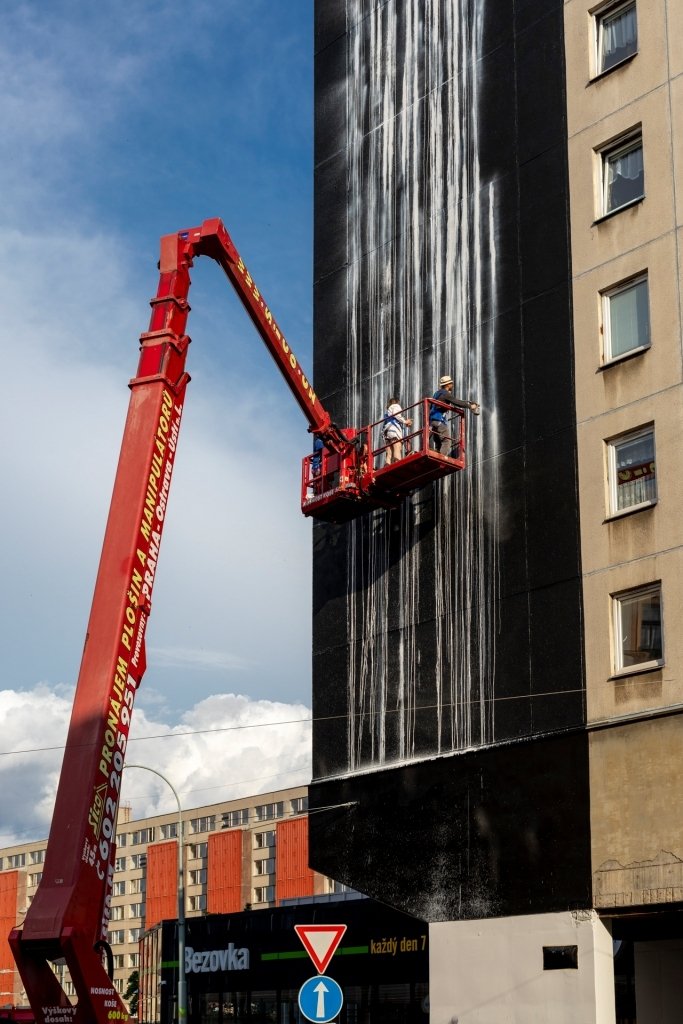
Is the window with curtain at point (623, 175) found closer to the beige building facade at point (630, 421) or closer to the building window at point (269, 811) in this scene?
the beige building facade at point (630, 421)

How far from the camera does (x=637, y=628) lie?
24.7 m

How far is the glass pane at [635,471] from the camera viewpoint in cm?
2514

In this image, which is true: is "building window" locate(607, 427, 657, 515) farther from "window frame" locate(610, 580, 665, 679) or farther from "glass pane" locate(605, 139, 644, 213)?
"glass pane" locate(605, 139, 644, 213)

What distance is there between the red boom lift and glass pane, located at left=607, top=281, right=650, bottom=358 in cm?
743

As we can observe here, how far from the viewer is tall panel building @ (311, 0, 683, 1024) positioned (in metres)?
24.4

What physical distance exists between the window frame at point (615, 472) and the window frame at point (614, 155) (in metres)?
4.53

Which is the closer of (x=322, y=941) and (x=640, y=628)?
(x=322, y=941)

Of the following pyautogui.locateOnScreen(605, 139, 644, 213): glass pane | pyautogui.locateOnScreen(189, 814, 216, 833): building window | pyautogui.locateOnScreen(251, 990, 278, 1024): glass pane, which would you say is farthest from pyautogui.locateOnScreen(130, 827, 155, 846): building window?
pyautogui.locateOnScreen(605, 139, 644, 213): glass pane

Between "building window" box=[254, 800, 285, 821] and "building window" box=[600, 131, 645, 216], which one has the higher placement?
"building window" box=[254, 800, 285, 821]

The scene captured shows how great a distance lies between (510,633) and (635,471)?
4109 millimetres

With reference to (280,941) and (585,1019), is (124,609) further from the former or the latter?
(280,941)

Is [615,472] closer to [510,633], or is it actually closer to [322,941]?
[510,633]

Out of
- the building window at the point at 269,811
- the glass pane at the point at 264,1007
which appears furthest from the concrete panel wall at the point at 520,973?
the building window at the point at 269,811

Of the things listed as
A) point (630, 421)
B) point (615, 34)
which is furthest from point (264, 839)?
point (615, 34)
